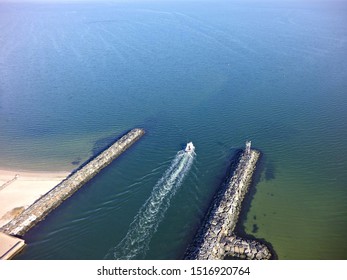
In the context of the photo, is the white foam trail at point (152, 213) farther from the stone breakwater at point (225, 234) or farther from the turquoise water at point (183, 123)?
the stone breakwater at point (225, 234)

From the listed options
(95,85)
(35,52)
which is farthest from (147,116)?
(35,52)

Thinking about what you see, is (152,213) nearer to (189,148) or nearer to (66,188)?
(66,188)

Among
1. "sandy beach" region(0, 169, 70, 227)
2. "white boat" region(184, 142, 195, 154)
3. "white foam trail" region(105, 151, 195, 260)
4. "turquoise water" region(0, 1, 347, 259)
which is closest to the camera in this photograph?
"white foam trail" region(105, 151, 195, 260)

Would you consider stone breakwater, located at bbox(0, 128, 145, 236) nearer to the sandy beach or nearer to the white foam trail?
the sandy beach

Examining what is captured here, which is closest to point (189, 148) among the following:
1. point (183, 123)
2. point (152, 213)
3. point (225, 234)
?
point (183, 123)

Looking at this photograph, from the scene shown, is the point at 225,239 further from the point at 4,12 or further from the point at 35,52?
the point at 4,12

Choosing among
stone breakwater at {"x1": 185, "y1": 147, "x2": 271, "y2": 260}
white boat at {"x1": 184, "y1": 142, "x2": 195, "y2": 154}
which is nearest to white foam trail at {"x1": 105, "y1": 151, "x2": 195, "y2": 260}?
white boat at {"x1": 184, "y1": 142, "x2": 195, "y2": 154}
